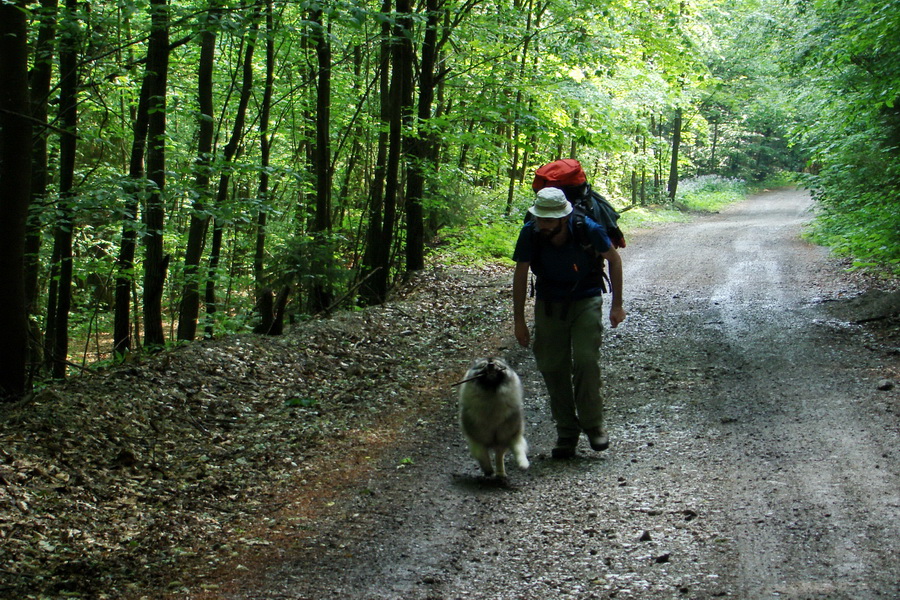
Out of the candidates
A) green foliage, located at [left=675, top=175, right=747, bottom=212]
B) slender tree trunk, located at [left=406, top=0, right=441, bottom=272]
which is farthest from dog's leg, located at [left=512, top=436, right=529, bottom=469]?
green foliage, located at [left=675, top=175, right=747, bottom=212]

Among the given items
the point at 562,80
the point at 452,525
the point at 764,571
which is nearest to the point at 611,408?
the point at 452,525

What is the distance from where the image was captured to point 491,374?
570 cm

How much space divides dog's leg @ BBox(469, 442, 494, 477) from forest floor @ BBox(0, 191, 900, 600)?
157 mm

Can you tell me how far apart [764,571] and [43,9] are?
8.25 m

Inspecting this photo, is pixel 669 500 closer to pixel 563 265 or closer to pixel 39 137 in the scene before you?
pixel 563 265

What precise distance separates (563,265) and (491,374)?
114 centimetres

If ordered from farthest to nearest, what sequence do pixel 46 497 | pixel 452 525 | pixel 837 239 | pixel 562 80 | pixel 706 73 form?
pixel 706 73 → pixel 837 239 → pixel 562 80 → pixel 46 497 → pixel 452 525

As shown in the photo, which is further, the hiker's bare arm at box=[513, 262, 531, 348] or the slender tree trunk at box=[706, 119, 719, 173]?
the slender tree trunk at box=[706, 119, 719, 173]

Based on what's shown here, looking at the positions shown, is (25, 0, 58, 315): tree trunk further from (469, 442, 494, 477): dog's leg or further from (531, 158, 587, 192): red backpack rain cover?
(469, 442, 494, 477): dog's leg

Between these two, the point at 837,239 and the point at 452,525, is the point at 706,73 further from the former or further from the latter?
the point at 452,525

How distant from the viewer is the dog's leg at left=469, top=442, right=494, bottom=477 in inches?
229

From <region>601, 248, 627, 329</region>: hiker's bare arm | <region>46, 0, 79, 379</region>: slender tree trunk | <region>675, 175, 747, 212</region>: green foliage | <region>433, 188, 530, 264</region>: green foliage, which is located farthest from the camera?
<region>675, 175, 747, 212</region>: green foliage

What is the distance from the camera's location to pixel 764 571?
4.05 metres

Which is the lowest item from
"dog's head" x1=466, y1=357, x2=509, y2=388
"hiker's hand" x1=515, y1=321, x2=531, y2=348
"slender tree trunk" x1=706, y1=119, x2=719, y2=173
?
"dog's head" x1=466, y1=357, x2=509, y2=388
